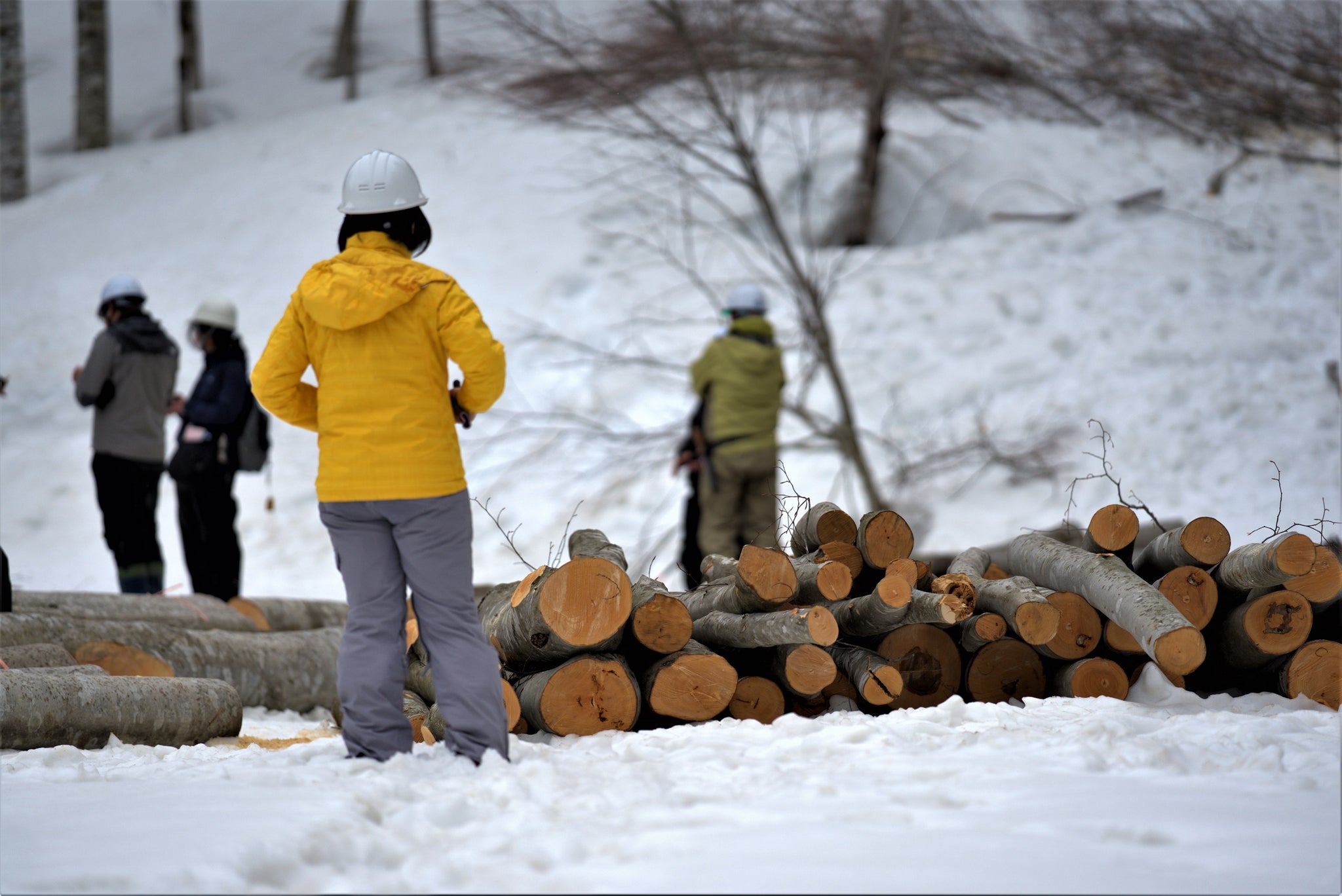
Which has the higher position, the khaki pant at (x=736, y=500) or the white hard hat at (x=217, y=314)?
the white hard hat at (x=217, y=314)

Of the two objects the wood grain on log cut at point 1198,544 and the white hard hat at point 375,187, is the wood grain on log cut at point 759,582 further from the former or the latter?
the white hard hat at point 375,187

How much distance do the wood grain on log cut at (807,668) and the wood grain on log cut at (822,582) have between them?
0.20m

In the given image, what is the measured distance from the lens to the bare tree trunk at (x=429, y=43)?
15.2 metres

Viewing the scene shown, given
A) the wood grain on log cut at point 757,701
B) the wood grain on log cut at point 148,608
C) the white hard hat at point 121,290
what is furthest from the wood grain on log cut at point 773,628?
the white hard hat at point 121,290

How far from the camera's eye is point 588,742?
11.1 feet

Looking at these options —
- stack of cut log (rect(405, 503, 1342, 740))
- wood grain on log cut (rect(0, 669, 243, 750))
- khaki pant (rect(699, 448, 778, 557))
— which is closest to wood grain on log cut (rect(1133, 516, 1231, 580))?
stack of cut log (rect(405, 503, 1342, 740))

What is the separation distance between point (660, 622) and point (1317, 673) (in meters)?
2.07

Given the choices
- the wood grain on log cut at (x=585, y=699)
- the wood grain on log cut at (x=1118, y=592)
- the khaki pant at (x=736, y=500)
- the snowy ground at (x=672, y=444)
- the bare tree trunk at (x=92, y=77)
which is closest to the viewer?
the snowy ground at (x=672, y=444)

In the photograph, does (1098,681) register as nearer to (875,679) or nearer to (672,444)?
(875,679)

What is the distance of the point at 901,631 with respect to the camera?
12.6 ft

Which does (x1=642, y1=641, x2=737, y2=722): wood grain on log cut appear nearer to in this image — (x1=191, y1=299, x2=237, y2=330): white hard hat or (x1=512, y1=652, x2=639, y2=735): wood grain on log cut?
(x1=512, y1=652, x2=639, y2=735): wood grain on log cut

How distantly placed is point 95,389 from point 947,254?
25.5 ft

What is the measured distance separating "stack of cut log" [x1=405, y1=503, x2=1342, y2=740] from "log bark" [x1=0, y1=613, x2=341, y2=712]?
4.88 ft

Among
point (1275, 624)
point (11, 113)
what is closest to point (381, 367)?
point (1275, 624)
